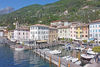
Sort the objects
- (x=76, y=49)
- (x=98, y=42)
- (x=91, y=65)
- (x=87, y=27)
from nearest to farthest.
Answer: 1. (x=91, y=65)
2. (x=76, y=49)
3. (x=98, y=42)
4. (x=87, y=27)

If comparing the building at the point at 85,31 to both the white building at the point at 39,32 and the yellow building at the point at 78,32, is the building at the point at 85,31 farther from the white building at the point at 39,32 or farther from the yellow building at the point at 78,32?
the white building at the point at 39,32

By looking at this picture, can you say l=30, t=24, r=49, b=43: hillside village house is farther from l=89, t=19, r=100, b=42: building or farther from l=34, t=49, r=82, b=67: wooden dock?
l=34, t=49, r=82, b=67: wooden dock

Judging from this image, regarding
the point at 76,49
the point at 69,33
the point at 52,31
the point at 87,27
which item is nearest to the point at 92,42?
the point at 76,49

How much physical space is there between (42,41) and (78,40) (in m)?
18.7

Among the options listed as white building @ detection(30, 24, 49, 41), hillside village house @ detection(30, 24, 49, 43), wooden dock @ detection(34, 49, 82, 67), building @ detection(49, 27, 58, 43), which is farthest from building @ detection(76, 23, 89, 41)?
wooden dock @ detection(34, 49, 82, 67)

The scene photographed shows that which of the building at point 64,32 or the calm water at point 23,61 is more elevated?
the building at point 64,32

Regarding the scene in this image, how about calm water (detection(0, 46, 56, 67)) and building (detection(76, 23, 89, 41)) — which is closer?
calm water (detection(0, 46, 56, 67))

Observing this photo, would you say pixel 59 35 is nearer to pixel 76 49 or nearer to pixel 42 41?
pixel 42 41

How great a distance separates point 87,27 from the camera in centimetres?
6925

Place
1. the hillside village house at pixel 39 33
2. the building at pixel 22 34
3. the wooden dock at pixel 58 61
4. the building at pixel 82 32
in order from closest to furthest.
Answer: the wooden dock at pixel 58 61 < the building at pixel 82 32 < the hillside village house at pixel 39 33 < the building at pixel 22 34

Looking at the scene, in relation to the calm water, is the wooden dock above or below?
above

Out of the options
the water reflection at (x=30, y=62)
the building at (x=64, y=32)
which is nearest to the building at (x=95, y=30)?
the building at (x=64, y=32)

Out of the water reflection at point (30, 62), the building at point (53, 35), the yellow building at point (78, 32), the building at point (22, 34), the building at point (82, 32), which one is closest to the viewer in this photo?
the water reflection at point (30, 62)

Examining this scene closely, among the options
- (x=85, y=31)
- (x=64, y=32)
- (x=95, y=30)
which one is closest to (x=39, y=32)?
(x=64, y=32)
